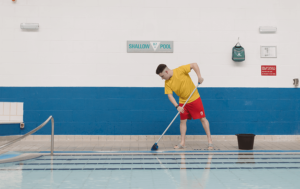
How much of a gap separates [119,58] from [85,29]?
858mm

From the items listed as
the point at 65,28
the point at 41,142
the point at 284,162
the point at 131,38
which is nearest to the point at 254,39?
the point at 131,38

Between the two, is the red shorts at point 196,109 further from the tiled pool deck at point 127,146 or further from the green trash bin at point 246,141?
the green trash bin at point 246,141

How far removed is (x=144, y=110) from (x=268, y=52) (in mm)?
2655

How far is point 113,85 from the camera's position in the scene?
548cm

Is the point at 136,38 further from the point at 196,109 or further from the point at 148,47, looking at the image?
the point at 196,109

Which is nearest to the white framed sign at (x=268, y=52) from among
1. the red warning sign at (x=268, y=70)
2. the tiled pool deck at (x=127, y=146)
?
the red warning sign at (x=268, y=70)

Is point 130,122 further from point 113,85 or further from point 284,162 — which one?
point 284,162

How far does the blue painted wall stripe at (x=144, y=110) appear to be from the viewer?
542 centimetres

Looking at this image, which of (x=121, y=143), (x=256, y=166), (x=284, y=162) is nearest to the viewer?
(x=256, y=166)

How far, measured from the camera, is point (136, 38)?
548 cm

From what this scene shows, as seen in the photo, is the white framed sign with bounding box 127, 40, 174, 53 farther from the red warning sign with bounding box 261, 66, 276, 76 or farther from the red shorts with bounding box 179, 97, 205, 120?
the red warning sign with bounding box 261, 66, 276, 76

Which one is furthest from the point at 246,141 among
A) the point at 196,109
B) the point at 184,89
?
the point at 184,89
